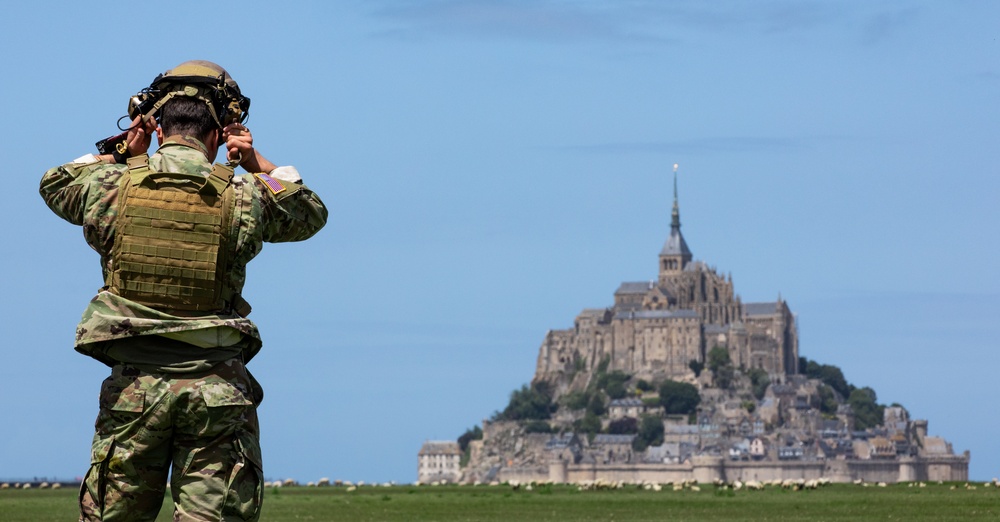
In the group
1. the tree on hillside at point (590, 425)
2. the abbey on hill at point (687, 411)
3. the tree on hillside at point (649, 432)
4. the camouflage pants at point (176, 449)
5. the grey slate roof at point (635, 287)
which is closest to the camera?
the camouflage pants at point (176, 449)

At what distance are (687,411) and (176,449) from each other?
552ft

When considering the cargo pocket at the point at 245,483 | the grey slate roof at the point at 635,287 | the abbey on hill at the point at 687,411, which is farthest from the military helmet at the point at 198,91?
the grey slate roof at the point at 635,287

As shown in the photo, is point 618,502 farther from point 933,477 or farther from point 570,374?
point 570,374

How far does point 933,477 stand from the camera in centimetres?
16250

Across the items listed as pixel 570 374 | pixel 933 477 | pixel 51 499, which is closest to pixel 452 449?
pixel 570 374

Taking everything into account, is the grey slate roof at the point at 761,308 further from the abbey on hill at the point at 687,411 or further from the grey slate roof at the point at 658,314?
the grey slate roof at the point at 658,314

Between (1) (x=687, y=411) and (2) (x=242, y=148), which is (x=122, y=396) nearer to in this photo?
(2) (x=242, y=148)

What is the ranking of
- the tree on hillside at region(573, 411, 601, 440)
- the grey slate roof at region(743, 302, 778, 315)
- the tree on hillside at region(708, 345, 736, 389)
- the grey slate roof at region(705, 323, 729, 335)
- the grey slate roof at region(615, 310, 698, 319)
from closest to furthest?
1. the tree on hillside at region(573, 411, 601, 440)
2. the tree on hillside at region(708, 345, 736, 389)
3. the grey slate roof at region(615, 310, 698, 319)
4. the grey slate roof at region(705, 323, 729, 335)
5. the grey slate roof at region(743, 302, 778, 315)

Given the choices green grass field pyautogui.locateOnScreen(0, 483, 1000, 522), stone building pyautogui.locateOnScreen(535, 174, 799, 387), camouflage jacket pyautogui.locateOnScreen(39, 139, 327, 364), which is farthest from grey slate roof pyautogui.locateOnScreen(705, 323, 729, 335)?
camouflage jacket pyautogui.locateOnScreen(39, 139, 327, 364)

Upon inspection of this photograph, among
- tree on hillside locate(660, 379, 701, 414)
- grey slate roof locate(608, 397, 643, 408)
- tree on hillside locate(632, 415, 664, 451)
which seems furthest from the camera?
tree on hillside locate(660, 379, 701, 414)

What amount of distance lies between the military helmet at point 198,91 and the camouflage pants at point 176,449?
78cm

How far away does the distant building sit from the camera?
181m

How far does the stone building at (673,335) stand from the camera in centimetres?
17912

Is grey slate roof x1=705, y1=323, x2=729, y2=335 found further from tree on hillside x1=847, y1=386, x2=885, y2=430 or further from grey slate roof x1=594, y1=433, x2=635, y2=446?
grey slate roof x1=594, y1=433, x2=635, y2=446
